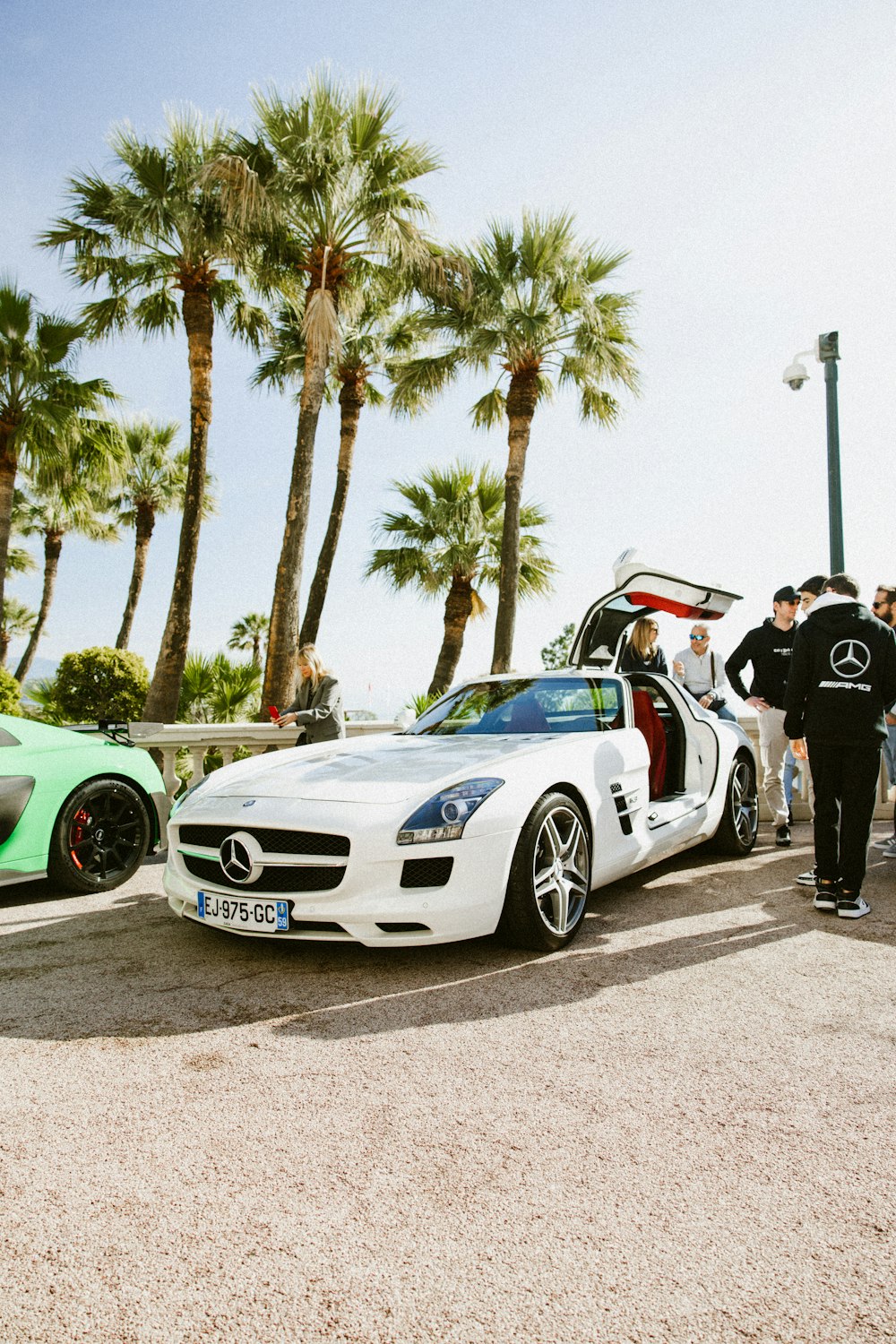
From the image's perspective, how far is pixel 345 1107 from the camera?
8.30 feet

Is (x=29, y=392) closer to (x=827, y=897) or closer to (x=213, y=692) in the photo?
(x=213, y=692)

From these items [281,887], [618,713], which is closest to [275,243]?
[618,713]

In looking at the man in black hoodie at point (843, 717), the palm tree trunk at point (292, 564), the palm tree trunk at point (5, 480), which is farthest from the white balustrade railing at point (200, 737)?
the palm tree trunk at point (5, 480)

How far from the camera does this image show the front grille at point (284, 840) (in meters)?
3.64

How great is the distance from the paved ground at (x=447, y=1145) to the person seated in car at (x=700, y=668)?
3.62 m

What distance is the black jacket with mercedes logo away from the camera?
15.6ft

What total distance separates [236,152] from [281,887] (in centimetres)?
1448

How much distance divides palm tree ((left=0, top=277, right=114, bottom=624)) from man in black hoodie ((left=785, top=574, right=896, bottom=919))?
16064mm

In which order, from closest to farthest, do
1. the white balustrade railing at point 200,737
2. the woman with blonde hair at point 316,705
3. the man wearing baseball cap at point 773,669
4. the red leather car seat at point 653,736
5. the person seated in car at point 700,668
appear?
the red leather car seat at point 653,736, the woman with blonde hair at point 316,705, the man wearing baseball cap at point 773,669, the person seated in car at point 700,668, the white balustrade railing at point 200,737

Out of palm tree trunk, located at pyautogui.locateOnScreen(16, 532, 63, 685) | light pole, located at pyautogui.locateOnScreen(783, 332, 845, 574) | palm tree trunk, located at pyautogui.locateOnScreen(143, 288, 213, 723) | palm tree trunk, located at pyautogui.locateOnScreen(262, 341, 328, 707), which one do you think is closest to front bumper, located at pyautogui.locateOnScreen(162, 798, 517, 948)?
light pole, located at pyautogui.locateOnScreen(783, 332, 845, 574)

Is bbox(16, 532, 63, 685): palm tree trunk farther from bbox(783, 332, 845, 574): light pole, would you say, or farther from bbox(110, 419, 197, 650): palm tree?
bbox(783, 332, 845, 574): light pole

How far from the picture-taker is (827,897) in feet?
16.1

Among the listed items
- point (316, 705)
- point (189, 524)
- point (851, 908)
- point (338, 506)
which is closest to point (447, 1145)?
point (851, 908)

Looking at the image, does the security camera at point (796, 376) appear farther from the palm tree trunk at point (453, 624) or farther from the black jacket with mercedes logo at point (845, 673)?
the palm tree trunk at point (453, 624)
